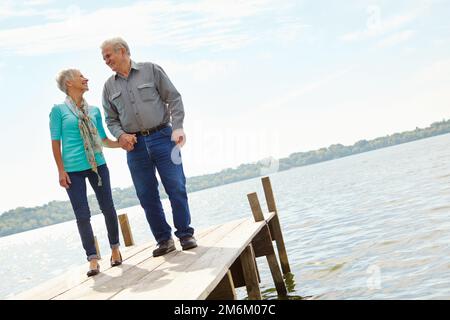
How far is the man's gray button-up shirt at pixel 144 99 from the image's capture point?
5570mm

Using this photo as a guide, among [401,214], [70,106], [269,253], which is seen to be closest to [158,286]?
[70,106]

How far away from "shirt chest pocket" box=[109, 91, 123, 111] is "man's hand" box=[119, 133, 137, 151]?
0.33 metres

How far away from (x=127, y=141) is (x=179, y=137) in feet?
1.93

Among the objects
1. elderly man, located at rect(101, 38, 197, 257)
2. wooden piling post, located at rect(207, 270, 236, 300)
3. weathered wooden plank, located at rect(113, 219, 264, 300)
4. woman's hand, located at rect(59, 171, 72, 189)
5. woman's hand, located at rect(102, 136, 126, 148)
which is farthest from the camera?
woman's hand, located at rect(102, 136, 126, 148)

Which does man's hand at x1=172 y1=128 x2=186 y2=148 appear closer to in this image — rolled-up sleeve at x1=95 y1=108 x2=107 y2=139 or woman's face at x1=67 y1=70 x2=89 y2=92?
rolled-up sleeve at x1=95 y1=108 x2=107 y2=139

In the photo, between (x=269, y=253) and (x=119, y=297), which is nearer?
(x=119, y=297)

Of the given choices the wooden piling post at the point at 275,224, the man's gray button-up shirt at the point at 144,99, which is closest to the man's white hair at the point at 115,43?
the man's gray button-up shirt at the point at 144,99

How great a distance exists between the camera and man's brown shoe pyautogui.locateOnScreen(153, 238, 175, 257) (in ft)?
19.2

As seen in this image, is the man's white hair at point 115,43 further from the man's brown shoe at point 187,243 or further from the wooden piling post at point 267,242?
the wooden piling post at point 267,242

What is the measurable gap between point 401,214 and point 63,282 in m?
14.3

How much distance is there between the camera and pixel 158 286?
3.96 metres

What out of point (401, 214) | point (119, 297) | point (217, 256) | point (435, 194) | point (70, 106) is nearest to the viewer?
point (119, 297)

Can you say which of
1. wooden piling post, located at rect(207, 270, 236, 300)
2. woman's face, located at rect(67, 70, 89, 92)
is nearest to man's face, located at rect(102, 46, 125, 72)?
woman's face, located at rect(67, 70, 89, 92)

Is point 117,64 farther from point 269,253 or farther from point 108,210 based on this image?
point 269,253
